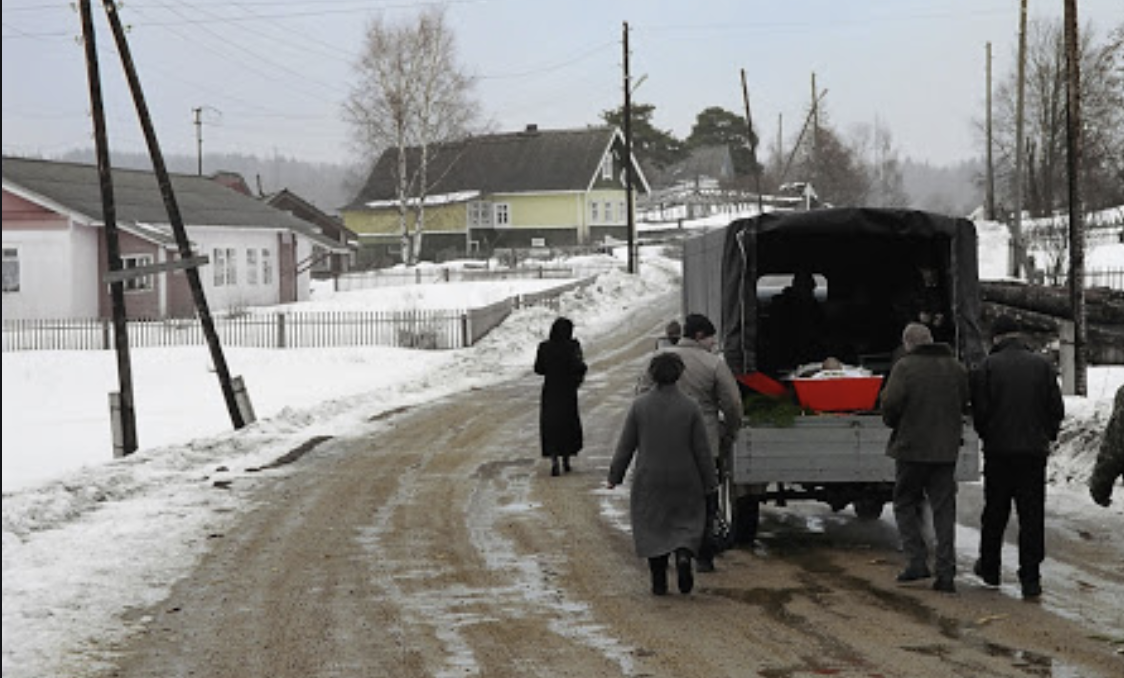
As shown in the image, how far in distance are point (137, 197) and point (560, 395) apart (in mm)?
35408

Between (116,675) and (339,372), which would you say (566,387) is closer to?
(116,675)

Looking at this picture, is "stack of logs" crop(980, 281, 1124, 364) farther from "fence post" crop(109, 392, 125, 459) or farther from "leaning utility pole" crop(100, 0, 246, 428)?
"fence post" crop(109, 392, 125, 459)

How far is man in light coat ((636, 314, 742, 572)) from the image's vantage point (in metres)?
10.5

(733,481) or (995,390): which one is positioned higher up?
(995,390)

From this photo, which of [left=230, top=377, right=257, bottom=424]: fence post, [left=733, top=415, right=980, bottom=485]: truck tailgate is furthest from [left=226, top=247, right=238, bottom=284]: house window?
[left=733, top=415, right=980, bottom=485]: truck tailgate

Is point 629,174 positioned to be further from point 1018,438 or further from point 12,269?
point 1018,438

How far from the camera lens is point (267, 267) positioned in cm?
5181

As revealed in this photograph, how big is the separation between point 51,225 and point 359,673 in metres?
36.7

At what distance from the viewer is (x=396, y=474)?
53.1 feet

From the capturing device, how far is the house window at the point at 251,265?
165ft

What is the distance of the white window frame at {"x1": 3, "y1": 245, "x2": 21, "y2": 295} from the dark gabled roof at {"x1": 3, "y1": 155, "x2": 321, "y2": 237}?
175cm

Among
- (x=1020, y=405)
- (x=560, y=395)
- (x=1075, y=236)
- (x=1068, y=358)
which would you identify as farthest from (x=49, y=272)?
(x=1020, y=405)

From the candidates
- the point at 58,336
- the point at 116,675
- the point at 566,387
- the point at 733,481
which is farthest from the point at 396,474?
the point at 58,336

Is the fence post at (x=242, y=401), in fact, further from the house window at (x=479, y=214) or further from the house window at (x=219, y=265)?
the house window at (x=479, y=214)
